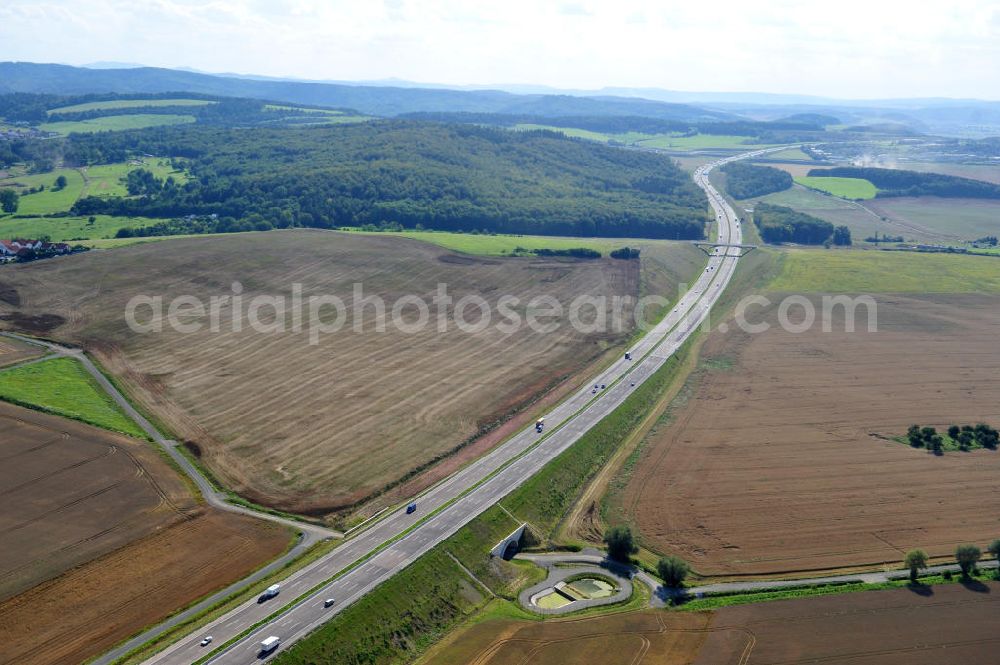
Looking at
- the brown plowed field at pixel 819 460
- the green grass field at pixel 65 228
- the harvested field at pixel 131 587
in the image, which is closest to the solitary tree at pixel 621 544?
the brown plowed field at pixel 819 460

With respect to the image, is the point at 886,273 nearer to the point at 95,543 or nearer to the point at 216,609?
the point at 216,609

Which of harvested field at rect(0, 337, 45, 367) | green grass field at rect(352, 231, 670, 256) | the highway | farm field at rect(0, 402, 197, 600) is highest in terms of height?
green grass field at rect(352, 231, 670, 256)

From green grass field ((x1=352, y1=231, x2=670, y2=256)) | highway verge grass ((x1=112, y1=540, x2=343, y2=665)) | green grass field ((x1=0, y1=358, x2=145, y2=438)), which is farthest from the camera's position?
green grass field ((x1=352, y1=231, x2=670, y2=256))

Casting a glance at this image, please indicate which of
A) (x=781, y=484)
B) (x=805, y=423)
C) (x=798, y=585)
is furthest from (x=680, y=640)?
(x=805, y=423)

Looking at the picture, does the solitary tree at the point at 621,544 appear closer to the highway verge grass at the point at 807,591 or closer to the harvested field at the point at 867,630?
the highway verge grass at the point at 807,591

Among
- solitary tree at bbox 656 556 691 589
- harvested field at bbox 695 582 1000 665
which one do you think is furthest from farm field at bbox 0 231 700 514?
harvested field at bbox 695 582 1000 665

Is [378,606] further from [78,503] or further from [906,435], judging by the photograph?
[906,435]

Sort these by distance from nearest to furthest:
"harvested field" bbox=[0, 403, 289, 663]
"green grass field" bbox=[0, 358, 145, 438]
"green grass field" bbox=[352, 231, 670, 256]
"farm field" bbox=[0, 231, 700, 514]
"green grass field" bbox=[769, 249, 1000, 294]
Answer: "harvested field" bbox=[0, 403, 289, 663] → "farm field" bbox=[0, 231, 700, 514] → "green grass field" bbox=[0, 358, 145, 438] → "green grass field" bbox=[769, 249, 1000, 294] → "green grass field" bbox=[352, 231, 670, 256]

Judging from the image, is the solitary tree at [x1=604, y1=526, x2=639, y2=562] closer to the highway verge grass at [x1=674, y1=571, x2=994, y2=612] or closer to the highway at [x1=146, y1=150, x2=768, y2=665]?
the highway verge grass at [x1=674, y1=571, x2=994, y2=612]
